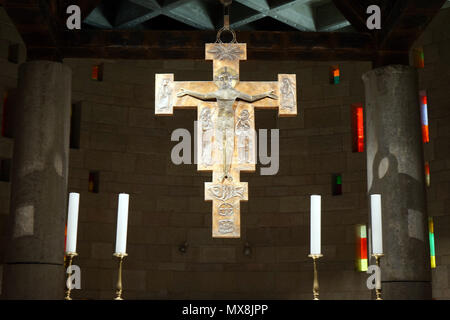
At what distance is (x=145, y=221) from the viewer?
12945 millimetres

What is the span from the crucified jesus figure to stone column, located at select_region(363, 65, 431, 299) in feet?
5.55

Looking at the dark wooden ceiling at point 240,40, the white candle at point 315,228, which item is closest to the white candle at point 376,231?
the white candle at point 315,228

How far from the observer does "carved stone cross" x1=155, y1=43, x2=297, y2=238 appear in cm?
874

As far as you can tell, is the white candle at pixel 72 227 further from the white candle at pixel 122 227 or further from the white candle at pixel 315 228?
the white candle at pixel 315 228

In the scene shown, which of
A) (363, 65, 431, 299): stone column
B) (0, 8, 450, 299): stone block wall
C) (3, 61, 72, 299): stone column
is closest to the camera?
(3, 61, 72, 299): stone column

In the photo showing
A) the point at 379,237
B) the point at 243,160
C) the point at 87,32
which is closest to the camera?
the point at 379,237

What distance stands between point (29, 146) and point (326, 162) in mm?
5849

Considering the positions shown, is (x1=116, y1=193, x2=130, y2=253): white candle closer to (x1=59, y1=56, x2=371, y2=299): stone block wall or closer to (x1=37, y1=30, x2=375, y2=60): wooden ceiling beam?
(x1=37, y1=30, x2=375, y2=60): wooden ceiling beam

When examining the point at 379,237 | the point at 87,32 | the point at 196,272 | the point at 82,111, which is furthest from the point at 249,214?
the point at 379,237

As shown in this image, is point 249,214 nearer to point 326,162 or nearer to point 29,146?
point 326,162

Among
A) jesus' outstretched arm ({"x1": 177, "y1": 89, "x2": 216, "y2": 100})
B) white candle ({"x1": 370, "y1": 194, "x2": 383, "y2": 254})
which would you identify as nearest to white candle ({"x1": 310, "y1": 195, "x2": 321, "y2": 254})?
white candle ({"x1": 370, "y1": 194, "x2": 383, "y2": 254})

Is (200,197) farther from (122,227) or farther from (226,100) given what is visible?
(122,227)

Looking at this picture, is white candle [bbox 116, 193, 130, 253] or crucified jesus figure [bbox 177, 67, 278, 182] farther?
crucified jesus figure [bbox 177, 67, 278, 182]

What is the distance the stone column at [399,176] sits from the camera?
30.0 feet
